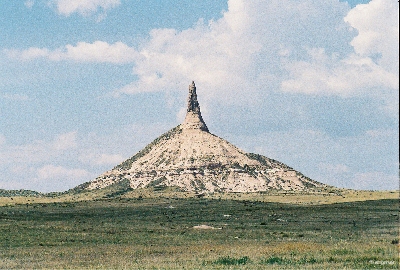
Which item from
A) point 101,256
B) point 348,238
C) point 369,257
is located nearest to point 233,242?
point 348,238

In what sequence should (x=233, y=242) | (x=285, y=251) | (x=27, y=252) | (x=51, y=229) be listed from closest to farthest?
(x=285, y=251)
(x=27, y=252)
(x=233, y=242)
(x=51, y=229)

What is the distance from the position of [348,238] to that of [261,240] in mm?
7828

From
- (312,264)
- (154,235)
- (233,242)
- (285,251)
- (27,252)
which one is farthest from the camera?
(154,235)

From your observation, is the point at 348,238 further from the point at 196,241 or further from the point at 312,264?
the point at 312,264

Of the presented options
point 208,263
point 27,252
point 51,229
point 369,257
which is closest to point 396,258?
point 369,257

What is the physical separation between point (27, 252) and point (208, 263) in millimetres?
16009

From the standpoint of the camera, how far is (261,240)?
5381cm

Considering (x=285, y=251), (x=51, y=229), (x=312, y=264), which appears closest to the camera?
(x=312, y=264)

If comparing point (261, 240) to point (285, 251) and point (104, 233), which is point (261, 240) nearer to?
point (285, 251)

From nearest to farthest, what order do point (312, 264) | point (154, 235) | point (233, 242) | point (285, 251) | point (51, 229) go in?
1. point (312, 264)
2. point (285, 251)
3. point (233, 242)
4. point (154, 235)
5. point (51, 229)

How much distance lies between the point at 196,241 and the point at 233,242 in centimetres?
345

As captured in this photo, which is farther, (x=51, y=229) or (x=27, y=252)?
(x=51, y=229)

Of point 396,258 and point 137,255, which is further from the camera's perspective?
point 137,255

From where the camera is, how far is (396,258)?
1335 inches
